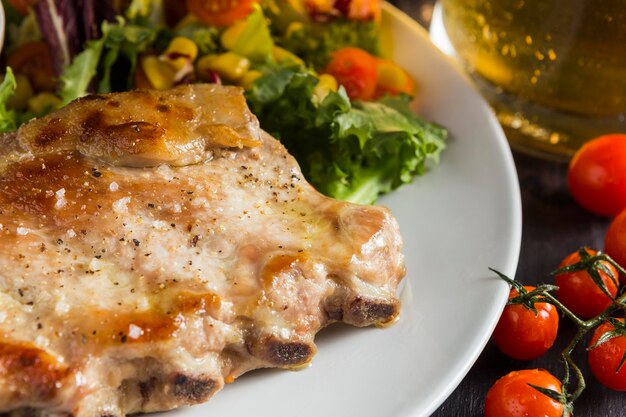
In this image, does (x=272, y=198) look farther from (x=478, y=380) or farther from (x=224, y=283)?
(x=478, y=380)

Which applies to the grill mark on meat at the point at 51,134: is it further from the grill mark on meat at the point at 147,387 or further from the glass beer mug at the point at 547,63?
the glass beer mug at the point at 547,63

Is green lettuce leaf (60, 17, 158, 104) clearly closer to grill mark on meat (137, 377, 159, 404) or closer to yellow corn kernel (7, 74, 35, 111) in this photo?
yellow corn kernel (7, 74, 35, 111)

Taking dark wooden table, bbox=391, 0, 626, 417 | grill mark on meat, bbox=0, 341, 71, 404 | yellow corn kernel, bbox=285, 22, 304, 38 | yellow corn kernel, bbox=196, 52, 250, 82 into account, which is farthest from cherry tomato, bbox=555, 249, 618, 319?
grill mark on meat, bbox=0, 341, 71, 404

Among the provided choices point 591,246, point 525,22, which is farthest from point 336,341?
point 525,22

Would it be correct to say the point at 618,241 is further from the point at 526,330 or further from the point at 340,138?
the point at 340,138

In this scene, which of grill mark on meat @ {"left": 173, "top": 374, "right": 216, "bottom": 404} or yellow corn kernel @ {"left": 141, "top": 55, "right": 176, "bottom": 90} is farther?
yellow corn kernel @ {"left": 141, "top": 55, "right": 176, "bottom": 90}

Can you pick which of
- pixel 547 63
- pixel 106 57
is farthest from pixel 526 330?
pixel 106 57

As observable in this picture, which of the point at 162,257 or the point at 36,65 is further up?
the point at 162,257
